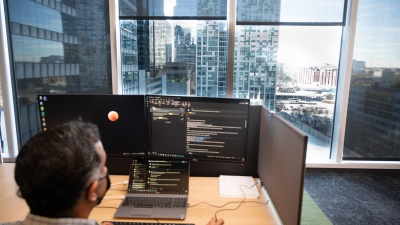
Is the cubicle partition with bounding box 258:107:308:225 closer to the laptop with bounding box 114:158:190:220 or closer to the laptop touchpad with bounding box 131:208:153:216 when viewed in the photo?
the laptop with bounding box 114:158:190:220

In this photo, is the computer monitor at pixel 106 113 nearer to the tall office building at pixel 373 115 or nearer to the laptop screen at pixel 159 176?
the laptop screen at pixel 159 176

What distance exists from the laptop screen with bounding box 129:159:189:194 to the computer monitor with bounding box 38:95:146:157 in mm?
161

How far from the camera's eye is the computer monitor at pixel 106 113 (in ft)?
4.81

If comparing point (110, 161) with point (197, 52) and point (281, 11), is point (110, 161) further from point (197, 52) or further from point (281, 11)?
A: point (281, 11)

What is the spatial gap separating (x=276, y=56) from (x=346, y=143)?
143 cm

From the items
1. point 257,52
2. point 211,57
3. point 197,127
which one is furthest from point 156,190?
point 257,52

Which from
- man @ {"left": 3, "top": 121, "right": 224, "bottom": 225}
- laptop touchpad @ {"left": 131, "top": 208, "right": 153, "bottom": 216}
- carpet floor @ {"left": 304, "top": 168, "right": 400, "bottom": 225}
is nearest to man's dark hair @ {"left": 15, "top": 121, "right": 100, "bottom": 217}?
man @ {"left": 3, "top": 121, "right": 224, "bottom": 225}

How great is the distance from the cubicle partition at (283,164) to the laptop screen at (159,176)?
44 cm

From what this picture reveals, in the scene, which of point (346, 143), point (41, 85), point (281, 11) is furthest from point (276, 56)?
point (41, 85)

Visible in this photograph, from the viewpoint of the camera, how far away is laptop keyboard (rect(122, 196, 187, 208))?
134 cm

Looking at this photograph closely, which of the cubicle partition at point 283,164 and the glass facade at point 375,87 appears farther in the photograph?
the glass facade at point 375,87

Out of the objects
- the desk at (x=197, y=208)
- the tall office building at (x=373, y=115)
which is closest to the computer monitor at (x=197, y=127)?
the desk at (x=197, y=208)

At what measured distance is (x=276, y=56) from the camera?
3.39 metres

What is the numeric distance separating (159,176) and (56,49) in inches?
100
